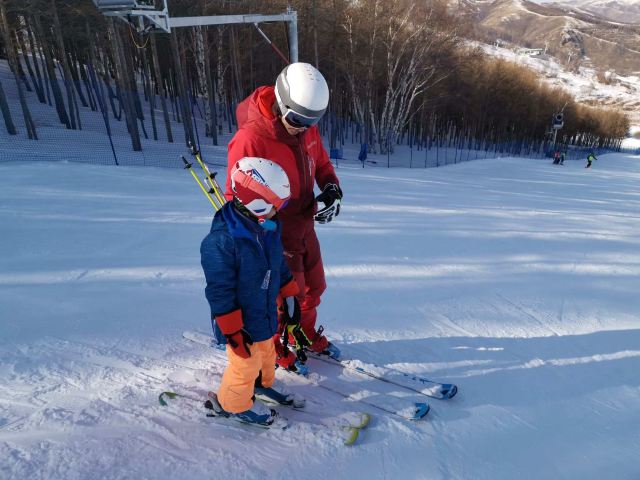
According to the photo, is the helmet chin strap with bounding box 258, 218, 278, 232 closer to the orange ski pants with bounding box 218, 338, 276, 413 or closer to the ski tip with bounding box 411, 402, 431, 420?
the orange ski pants with bounding box 218, 338, 276, 413

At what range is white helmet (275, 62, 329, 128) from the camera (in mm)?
1910

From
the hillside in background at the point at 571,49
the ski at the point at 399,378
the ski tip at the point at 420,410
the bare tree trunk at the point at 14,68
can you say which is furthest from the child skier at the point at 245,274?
the hillside in background at the point at 571,49

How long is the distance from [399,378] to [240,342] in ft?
4.03

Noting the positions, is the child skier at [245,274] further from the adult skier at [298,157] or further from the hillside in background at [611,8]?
the hillside in background at [611,8]

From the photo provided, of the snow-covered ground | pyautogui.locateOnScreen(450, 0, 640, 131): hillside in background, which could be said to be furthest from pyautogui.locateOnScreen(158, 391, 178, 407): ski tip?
pyautogui.locateOnScreen(450, 0, 640, 131): hillside in background

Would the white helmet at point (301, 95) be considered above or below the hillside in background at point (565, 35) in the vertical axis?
below

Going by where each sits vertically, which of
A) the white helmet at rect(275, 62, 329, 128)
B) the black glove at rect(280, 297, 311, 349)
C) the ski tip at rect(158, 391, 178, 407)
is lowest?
the ski tip at rect(158, 391, 178, 407)

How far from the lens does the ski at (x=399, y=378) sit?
2.38m

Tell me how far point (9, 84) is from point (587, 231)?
2742 cm

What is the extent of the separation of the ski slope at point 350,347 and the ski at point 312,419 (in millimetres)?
52

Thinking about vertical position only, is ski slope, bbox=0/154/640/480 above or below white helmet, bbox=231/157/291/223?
below

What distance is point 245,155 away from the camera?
6.49 ft

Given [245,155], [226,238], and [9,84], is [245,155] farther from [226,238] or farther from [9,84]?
[9,84]

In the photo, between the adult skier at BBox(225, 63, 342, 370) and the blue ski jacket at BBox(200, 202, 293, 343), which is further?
the adult skier at BBox(225, 63, 342, 370)
